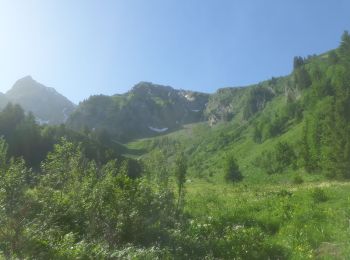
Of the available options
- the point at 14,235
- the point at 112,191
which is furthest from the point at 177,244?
the point at 14,235

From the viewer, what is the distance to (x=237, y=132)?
194625 mm

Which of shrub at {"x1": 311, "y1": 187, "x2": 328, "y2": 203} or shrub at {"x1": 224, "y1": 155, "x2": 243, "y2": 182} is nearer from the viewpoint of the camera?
shrub at {"x1": 311, "y1": 187, "x2": 328, "y2": 203}

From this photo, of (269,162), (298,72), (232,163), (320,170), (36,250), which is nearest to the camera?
(36,250)

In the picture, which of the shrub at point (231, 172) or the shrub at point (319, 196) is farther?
the shrub at point (231, 172)

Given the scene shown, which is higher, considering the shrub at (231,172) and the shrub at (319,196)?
the shrub at (231,172)

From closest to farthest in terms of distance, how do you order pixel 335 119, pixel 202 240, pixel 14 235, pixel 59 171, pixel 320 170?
pixel 14 235, pixel 202 240, pixel 59 171, pixel 335 119, pixel 320 170

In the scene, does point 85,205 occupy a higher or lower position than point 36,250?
higher

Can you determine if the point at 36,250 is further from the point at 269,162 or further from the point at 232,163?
the point at 269,162

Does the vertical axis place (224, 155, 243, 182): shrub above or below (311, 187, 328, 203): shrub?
above

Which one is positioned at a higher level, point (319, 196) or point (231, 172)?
point (231, 172)

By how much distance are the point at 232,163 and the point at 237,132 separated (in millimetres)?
117675

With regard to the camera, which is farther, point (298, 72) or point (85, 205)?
point (298, 72)

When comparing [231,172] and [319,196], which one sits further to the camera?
[231,172]

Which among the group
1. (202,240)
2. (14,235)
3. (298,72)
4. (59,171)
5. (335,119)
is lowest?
(202,240)
